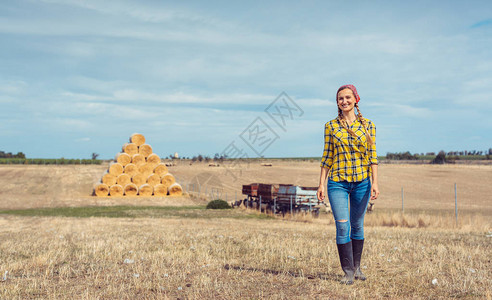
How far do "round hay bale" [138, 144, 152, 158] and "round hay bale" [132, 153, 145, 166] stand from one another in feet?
1.42

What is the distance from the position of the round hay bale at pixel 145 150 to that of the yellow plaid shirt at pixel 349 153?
3202cm

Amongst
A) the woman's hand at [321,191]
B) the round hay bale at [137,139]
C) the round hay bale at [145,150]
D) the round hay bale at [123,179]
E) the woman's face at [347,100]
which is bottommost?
the round hay bale at [123,179]

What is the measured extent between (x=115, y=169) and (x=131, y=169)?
1.25 metres

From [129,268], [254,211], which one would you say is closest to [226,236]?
[129,268]

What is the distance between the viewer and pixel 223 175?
57156mm

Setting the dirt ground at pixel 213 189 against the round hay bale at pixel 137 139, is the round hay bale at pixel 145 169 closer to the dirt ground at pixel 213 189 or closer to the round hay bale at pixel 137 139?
the round hay bale at pixel 137 139

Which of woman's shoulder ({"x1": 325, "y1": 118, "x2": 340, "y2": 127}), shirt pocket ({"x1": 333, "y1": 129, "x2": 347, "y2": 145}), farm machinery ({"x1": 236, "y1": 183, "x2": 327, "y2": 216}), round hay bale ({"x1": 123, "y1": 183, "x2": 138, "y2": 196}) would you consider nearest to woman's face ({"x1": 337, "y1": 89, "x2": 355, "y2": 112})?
woman's shoulder ({"x1": 325, "y1": 118, "x2": 340, "y2": 127})

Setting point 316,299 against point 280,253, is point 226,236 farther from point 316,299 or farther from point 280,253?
point 316,299

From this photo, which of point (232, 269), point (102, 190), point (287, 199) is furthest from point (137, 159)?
point (232, 269)

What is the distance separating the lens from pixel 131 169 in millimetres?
35531

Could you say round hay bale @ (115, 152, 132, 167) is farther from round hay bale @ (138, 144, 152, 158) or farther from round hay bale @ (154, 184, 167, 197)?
round hay bale @ (154, 184, 167, 197)

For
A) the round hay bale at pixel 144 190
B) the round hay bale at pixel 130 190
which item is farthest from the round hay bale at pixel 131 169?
the round hay bale at pixel 144 190

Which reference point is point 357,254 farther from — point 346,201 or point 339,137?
point 339,137

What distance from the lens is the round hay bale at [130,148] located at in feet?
118
